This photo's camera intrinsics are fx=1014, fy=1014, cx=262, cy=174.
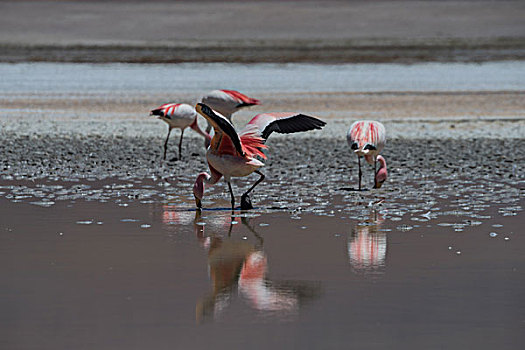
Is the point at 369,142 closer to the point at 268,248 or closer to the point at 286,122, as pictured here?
the point at 286,122

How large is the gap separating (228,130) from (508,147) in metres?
7.15

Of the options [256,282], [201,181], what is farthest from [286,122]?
[256,282]

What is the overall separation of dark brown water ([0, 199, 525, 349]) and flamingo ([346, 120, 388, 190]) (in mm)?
1886

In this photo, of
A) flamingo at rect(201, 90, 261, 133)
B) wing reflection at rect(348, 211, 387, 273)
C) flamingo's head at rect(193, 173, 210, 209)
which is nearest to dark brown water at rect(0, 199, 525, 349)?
wing reflection at rect(348, 211, 387, 273)

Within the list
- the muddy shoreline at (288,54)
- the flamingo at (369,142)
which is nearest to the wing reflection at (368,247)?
the flamingo at (369,142)

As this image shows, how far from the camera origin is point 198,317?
5.01m

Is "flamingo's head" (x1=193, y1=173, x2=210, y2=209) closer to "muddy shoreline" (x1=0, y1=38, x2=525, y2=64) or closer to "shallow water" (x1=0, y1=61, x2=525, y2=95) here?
"shallow water" (x1=0, y1=61, x2=525, y2=95)

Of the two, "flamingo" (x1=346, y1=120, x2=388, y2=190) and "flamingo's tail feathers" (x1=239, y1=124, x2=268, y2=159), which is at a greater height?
"flamingo's tail feathers" (x1=239, y1=124, x2=268, y2=159)

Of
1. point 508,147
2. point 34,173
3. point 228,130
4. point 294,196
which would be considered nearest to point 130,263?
point 228,130

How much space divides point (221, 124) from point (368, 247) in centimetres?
199

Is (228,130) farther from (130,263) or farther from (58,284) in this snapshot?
(58,284)

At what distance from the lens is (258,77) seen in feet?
105

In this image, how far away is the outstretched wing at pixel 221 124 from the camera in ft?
26.8

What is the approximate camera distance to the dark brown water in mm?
4711
